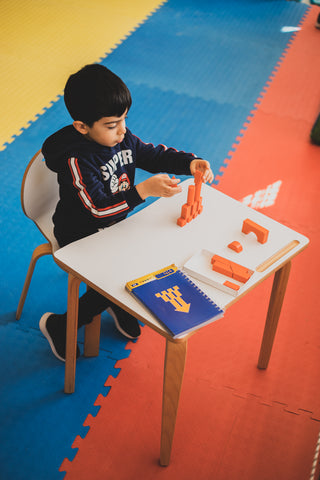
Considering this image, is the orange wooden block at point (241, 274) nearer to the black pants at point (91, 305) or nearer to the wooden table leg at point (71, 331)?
the wooden table leg at point (71, 331)

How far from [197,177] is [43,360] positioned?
1.12 metres

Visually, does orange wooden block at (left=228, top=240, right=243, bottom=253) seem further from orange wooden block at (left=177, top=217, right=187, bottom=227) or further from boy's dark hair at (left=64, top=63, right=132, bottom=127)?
boy's dark hair at (left=64, top=63, right=132, bottom=127)

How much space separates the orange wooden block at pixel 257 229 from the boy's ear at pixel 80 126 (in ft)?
2.19

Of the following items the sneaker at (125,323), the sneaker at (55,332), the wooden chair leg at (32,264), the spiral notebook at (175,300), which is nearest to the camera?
the spiral notebook at (175,300)

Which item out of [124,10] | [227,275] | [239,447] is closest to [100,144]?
[227,275]

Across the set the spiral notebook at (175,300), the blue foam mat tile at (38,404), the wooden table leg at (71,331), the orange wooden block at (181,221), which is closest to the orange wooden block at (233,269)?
the spiral notebook at (175,300)

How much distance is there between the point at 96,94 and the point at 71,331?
88cm

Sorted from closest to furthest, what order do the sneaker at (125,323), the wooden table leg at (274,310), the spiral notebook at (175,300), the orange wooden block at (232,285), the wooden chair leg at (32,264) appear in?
the spiral notebook at (175,300) → the orange wooden block at (232,285) → the wooden table leg at (274,310) → the wooden chair leg at (32,264) → the sneaker at (125,323)

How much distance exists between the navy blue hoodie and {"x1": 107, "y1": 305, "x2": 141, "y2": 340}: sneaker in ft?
1.59

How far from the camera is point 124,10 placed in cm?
498

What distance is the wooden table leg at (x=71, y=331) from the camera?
5.00 ft

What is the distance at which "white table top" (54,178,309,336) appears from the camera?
140cm

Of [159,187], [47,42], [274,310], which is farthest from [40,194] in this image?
[47,42]

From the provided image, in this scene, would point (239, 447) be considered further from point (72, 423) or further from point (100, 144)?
point (100, 144)
